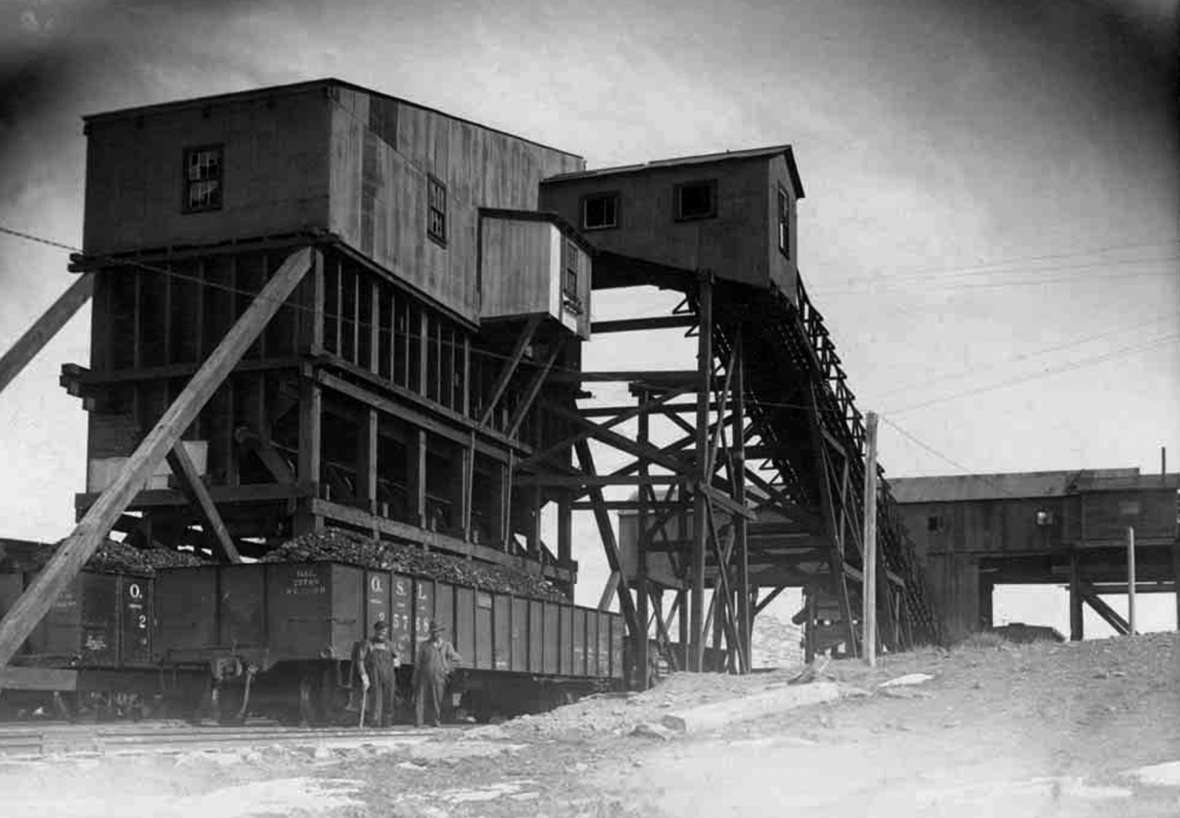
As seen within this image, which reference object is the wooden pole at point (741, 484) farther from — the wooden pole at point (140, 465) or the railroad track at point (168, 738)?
the railroad track at point (168, 738)

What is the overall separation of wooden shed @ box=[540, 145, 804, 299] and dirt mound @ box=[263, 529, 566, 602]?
755cm

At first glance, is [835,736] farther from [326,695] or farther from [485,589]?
[485,589]

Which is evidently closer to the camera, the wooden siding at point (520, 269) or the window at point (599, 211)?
the wooden siding at point (520, 269)

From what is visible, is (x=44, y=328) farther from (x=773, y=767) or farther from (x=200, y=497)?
(x=773, y=767)

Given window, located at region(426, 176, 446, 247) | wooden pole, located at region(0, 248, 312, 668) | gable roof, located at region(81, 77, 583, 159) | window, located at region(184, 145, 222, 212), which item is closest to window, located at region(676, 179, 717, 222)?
window, located at region(426, 176, 446, 247)

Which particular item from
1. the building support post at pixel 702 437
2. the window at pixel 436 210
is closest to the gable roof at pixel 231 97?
the window at pixel 436 210

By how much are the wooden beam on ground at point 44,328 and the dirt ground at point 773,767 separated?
1105 cm

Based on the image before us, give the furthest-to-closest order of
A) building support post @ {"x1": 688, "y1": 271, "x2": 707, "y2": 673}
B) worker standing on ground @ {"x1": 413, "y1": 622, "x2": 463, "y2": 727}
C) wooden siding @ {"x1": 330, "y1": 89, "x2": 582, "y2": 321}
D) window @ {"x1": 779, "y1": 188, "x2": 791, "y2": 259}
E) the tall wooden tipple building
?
1. window @ {"x1": 779, "y1": 188, "x2": 791, "y2": 259}
2. building support post @ {"x1": 688, "y1": 271, "x2": 707, "y2": 673}
3. wooden siding @ {"x1": 330, "y1": 89, "x2": 582, "y2": 321}
4. the tall wooden tipple building
5. worker standing on ground @ {"x1": 413, "y1": 622, "x2": 463, "y2": 727}

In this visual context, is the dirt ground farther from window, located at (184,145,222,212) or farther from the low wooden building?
the low wooden building

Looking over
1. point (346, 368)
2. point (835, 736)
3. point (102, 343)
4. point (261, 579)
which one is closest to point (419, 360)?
point (346, 368)

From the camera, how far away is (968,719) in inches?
463

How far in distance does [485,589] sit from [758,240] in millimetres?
9899

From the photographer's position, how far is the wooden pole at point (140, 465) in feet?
54.5

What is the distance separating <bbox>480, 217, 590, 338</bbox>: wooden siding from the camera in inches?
1158
